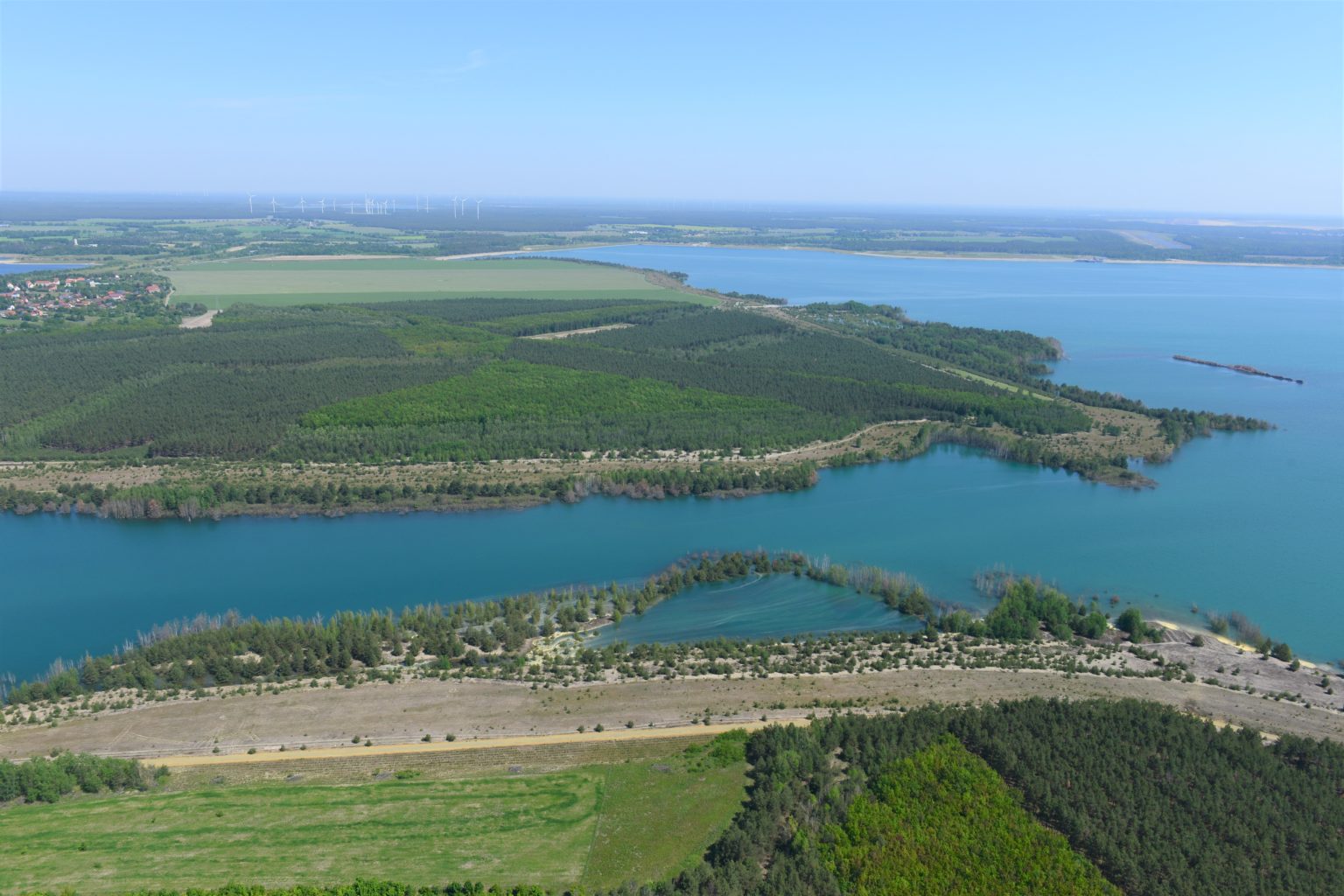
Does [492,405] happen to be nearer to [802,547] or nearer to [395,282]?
[802,547]

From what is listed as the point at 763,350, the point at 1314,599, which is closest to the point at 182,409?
the point at 763,350

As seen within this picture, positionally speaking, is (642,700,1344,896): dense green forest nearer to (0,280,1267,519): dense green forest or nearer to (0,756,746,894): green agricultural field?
(0,756,746,894): green agricultural field

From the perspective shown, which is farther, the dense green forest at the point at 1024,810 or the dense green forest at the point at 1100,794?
the dense green forest at the point at 1100,794

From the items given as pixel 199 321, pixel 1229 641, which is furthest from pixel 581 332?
pixel 1229 641

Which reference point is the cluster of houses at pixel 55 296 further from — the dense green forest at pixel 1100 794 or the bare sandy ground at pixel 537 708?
the dense green forest at pixel 1100 794

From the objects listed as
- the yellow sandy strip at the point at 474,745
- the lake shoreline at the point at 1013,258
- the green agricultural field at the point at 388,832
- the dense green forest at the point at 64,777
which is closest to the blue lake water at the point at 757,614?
the yellow sandy strip at the point at 474,745

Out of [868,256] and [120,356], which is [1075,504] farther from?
[868,256]

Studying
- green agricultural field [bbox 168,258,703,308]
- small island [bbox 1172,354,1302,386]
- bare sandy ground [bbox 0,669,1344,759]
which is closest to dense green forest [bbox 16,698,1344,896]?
bare sandy ground [bbox 0,669,1344,759]
